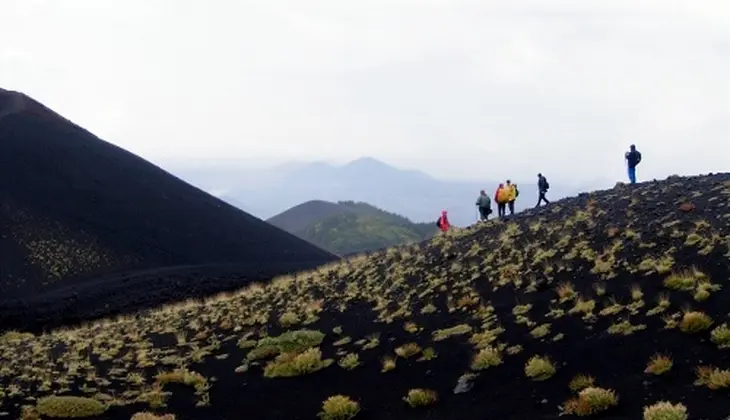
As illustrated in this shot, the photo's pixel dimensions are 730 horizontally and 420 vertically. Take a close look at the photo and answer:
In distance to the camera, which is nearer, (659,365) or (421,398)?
(659,365)

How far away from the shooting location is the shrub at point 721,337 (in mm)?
13062

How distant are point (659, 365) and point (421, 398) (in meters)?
4.55

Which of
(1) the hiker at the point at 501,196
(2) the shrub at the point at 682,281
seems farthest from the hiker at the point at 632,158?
(2) the shrub at the point at 682,281

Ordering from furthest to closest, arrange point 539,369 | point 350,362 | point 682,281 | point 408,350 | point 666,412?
point 350,362, point 408,350, point 682,281, point 539,369, point 666,412

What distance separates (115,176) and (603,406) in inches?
2882

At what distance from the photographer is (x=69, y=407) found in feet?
52.4

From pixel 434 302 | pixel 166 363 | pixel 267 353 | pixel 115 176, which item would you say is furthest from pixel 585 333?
pixel 115 176

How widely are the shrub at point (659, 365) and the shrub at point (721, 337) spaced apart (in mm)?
981

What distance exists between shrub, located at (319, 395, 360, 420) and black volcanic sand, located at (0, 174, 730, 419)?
0.41m

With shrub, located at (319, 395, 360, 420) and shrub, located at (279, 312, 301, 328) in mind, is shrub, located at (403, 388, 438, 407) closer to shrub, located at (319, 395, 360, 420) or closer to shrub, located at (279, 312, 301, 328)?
shrub, located at (319, 395, 360, 420)

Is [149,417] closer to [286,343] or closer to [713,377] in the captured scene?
[286,343]

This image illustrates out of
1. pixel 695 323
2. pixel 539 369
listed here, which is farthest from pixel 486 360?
pixel 695 323

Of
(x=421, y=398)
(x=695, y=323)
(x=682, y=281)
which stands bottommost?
(x=421, y=398)

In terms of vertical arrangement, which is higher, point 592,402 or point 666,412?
point 666,412
